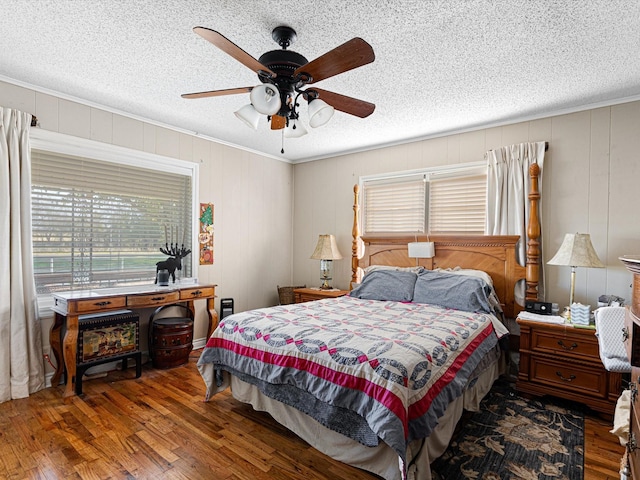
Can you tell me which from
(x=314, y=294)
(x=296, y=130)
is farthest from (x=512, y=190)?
(x=314, y=294)

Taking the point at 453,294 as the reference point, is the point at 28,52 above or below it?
above

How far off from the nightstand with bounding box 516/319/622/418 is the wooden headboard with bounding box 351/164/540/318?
515 millimetres

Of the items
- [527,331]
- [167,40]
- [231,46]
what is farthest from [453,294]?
[167,40]

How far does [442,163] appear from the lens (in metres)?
4.17

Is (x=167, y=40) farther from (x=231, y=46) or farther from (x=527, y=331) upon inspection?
(x=527, y=331)

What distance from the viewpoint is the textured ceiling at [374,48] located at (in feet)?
6.53

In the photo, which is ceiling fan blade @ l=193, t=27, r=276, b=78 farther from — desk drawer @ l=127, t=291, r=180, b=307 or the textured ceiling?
desk drawer @ l=127, t=291, r=180, b=307

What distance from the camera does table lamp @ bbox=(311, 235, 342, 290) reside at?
15.5ft

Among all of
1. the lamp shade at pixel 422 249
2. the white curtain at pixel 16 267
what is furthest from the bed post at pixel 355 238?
the white curtain at pixel 16 267

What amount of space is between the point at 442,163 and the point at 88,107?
12.5ft

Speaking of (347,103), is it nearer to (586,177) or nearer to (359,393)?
(359,393)

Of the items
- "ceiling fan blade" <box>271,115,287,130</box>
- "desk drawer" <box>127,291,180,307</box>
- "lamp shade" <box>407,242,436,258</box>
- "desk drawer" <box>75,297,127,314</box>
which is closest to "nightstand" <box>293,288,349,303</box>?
"lamp shade" <box>407,242,436,258</box>

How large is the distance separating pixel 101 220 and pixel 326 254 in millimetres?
2610

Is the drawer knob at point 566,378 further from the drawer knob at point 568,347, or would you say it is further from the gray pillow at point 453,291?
the gray pillow at point 453,291
